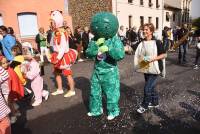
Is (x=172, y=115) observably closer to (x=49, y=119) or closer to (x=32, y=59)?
(x=49, y=119)

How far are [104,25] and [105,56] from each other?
21.3 inches

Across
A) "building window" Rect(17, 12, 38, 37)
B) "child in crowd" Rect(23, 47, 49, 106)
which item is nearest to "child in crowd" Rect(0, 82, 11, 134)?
"child in crowd" Rect(23, 47, 49, 106)

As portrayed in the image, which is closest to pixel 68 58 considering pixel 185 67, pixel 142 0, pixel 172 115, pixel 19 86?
pixel 19 86

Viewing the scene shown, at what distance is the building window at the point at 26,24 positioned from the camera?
22888mm

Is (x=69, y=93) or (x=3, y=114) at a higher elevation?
(x=3, y=114)

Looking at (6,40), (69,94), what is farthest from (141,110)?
(6,40)

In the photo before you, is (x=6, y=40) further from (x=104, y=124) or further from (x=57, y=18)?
(x=104, y=124)

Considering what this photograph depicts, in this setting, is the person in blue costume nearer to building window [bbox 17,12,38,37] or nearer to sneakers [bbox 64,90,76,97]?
sneakers [bbox 64,90,76,97]

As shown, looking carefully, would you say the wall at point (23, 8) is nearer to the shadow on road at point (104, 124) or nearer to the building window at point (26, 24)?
the building window at point (26, 24)

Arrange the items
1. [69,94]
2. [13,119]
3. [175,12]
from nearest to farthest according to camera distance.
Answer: [13,119] → [69,94] → [175,12]

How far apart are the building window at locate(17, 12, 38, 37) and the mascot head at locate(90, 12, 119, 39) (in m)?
18.5

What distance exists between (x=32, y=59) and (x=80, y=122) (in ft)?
6.46

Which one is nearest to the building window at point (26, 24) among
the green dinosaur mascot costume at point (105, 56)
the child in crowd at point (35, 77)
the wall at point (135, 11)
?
the wall at point (135, 11)

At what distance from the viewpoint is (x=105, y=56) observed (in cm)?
529
